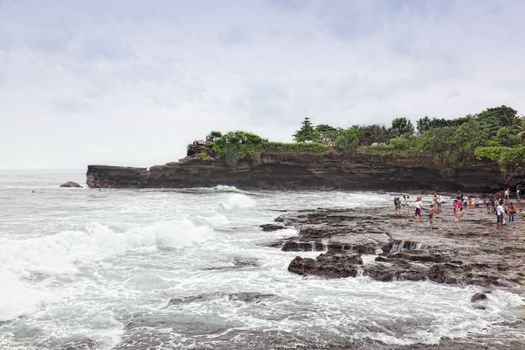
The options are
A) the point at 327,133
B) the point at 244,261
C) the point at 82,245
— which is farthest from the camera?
the point at 327,133

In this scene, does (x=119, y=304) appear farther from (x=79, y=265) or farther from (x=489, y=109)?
(x=489, y=109)

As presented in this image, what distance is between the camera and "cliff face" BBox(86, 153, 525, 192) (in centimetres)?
5138

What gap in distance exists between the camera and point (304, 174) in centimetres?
5744

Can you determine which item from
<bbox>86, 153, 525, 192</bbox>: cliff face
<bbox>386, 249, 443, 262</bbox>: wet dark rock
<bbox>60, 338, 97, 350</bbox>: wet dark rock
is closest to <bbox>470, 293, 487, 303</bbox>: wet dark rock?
<bbox>386, 249, 443, 262</bbox>: wet dark rock

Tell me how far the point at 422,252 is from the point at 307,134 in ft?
174

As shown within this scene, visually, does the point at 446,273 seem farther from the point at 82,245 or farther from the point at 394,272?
the point at 82,245

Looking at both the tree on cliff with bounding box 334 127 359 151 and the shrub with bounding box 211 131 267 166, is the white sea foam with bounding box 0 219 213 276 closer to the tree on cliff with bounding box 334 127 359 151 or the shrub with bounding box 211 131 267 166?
the shrub with bounding box 211 131 267 166

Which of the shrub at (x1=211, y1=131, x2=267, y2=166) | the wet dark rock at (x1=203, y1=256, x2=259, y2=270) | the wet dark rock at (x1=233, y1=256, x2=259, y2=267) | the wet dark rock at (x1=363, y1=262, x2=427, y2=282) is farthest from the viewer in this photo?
the shrub at (x1=211, y1=131, x2=267, y2=166)

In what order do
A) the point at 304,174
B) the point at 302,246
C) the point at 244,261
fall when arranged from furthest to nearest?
the point at 304,174
the point at 302,246
the point at 244,261

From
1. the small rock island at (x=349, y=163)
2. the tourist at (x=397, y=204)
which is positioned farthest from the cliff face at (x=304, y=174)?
the tourist at (x=397, y=204)

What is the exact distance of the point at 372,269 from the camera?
1284 cm

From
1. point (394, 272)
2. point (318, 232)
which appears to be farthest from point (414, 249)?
point (318, 232)

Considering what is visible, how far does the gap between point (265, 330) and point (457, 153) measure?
146 feet

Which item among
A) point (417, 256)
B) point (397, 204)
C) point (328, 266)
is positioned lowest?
point (328, 266)
